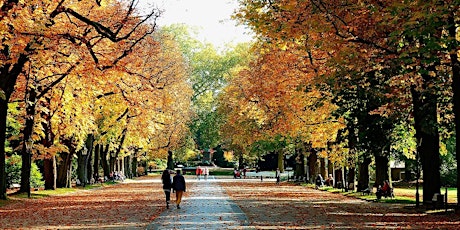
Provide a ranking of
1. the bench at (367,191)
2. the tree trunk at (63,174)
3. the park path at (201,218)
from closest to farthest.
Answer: the park path at (201,218) → the bench at (367,191) → the tree trunk at (63,174)

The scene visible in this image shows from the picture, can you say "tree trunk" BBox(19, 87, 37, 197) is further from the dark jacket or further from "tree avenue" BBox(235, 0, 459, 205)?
"tree avenue" BBox(235, 0, 459, 205)

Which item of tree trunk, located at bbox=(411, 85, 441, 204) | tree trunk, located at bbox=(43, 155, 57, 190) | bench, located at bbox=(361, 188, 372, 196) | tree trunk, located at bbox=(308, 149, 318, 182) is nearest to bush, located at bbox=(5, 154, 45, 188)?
tree trunk, located at bbox=(43, 155, 57, 190)

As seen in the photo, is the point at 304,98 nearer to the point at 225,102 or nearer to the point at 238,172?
the point at 225,102

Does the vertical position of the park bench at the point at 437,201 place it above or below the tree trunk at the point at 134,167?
below

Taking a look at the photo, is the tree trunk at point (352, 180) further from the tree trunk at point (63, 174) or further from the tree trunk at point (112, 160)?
the tree trunk at point (112, 160)

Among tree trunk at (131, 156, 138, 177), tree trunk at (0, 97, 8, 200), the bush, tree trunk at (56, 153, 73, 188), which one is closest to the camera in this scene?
tree trunk at (0, 97, 8, 200)

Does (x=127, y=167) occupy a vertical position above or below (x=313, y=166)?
below

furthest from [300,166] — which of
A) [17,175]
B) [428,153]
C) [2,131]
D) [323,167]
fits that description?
[428,153]

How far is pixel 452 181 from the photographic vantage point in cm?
5712

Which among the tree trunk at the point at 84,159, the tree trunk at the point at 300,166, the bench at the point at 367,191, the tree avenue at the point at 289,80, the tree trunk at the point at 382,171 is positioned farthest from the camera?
the tree trunk at the point at 300,166

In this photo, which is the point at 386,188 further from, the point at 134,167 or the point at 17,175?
the point at 134,167

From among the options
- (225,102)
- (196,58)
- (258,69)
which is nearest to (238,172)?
(225,102)

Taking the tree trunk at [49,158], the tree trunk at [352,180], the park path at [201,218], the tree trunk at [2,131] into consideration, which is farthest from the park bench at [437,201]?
the tree trunk at [49,158]

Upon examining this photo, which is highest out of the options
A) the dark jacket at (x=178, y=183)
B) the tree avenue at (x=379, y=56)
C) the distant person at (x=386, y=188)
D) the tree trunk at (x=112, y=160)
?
the tree avenue at (x=379, y=56)
